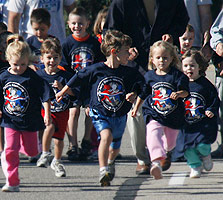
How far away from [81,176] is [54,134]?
65 centimetres

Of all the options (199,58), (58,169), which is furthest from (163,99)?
(58,169)

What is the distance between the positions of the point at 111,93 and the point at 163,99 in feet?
1.84

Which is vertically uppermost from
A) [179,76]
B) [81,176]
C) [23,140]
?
[179,76]

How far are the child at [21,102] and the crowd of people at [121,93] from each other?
1cm

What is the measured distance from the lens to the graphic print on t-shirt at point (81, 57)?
9.54 m

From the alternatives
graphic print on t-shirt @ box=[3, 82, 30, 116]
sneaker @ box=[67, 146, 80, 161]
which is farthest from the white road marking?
graphic print on t-shirt @ box=[3, 82, 30, 116]

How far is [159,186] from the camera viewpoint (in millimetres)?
7848

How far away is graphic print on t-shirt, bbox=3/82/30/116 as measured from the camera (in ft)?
25.3

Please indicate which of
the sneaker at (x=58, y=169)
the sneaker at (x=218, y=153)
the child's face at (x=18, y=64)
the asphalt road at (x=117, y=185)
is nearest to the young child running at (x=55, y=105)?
the sneaker at (x=58, y=169)

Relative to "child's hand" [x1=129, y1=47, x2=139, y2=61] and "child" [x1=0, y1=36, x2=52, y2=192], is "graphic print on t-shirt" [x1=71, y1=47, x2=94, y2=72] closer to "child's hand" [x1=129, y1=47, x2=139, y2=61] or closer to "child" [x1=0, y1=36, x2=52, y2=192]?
"child's hand" [x1=129, y1=47, x2=139, y2=61]

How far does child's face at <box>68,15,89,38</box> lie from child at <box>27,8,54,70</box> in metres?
0.34

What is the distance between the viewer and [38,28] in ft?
32.8

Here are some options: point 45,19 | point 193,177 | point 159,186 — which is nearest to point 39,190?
point 159,186

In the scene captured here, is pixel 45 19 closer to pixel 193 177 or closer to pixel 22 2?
pixel 22 2
